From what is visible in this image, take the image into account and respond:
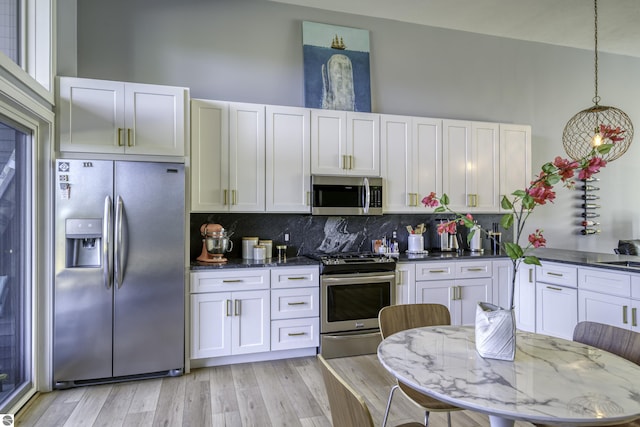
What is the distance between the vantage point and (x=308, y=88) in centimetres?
396

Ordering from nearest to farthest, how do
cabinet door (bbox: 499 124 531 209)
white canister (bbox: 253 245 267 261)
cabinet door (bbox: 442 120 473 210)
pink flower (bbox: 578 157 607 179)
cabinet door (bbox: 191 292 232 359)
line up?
pink flower (bbox: 578 157 607 179)
cabinet door (bbox: 191 292 232 359)
white canister (bbox: 253 245 267 261)
cabinet door (bbox: 442 120 473 210)
cabinet door (bbox: 499 124 531 209)

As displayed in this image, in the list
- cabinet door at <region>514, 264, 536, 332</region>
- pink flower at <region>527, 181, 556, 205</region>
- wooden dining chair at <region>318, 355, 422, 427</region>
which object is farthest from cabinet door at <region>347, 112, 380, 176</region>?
wooden dining chair at <region>318, 355, 422, 427</region>

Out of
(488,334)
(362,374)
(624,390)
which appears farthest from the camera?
(362,374)

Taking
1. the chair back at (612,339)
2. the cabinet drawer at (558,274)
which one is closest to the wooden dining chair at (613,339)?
the chair back at (612,339)

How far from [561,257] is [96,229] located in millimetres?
3989

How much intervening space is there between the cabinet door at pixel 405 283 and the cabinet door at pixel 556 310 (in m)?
1.19

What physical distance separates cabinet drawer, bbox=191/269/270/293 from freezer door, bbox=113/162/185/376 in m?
0.15

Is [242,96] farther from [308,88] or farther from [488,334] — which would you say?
[488,334]

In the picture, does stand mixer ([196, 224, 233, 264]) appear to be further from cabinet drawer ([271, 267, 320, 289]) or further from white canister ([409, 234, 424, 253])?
white canister ([409, 234, 424, 253])

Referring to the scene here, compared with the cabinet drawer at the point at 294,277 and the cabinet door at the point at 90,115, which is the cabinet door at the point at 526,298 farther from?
the cabinet door at the point at 90,115

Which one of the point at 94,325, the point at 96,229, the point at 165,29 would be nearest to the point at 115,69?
the point at 165,29

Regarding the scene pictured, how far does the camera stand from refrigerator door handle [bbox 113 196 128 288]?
2.85 m

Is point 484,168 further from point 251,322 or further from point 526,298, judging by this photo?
point 251,322

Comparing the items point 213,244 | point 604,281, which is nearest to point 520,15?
point 604,281
